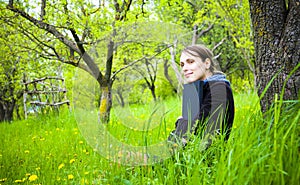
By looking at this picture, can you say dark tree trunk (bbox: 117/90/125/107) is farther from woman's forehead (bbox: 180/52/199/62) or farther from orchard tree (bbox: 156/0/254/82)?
orchard tree (bbox: 156/0/254/82)

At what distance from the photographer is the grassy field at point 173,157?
1.20 m

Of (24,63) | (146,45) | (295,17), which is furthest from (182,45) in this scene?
(24,63)

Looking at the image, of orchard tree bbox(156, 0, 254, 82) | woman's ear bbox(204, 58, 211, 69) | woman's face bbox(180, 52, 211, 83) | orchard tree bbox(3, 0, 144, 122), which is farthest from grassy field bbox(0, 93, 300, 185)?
orchard tree bbox(156, 0, 254, 82)

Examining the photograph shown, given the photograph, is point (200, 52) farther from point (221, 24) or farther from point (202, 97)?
point (221, 24)

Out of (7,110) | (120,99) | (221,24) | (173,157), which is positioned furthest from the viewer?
(7,110)

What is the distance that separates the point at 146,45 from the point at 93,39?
131cm

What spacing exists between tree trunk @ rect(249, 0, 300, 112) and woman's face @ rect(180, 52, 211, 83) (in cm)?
42

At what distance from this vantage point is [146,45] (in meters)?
2.78

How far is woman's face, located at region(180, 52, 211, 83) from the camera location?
2209 mm

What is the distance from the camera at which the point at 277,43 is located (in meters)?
2.01

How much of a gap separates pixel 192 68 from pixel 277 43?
63 cm

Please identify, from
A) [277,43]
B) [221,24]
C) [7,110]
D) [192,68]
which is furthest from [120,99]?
[7,110]

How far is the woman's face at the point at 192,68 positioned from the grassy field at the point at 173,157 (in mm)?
283

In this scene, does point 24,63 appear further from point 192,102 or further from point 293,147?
point 293,147
